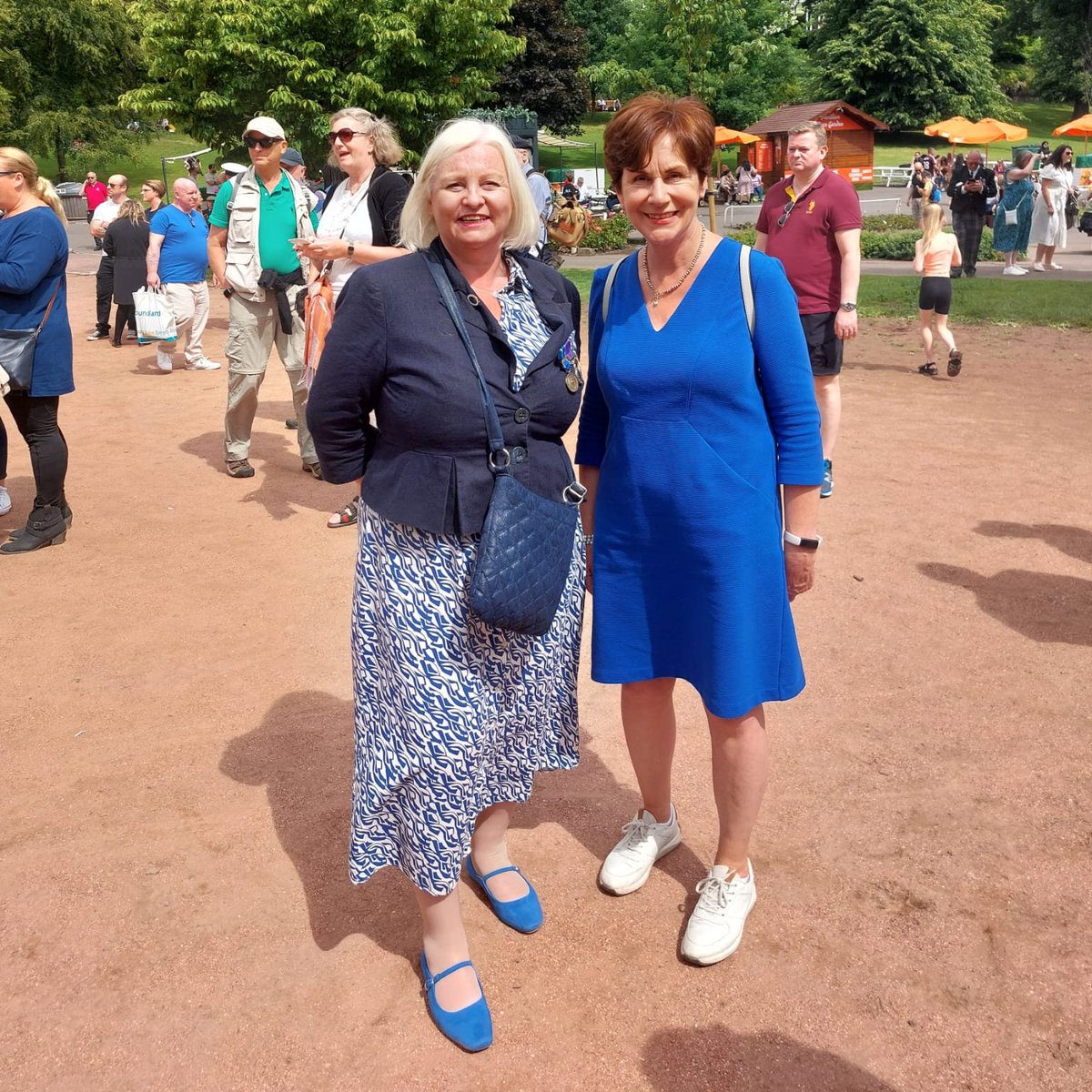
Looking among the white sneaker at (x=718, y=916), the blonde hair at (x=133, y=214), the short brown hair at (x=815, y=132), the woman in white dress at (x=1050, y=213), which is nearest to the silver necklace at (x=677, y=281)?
the white sneaker at (x=718, y=916)

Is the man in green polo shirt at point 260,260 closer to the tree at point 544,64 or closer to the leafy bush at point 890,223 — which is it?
the leafy bush at point 890,223

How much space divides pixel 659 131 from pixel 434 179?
514 millimetres

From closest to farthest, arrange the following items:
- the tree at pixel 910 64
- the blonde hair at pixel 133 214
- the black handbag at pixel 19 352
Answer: the black handbag at pixel 19 352 < the blonde hair at pixel 133 214 < the tree at pixel 910 64

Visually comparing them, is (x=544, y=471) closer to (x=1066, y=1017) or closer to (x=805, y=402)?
(x=805, y=402)

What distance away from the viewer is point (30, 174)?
18.2 ft

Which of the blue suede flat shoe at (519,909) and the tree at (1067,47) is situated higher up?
the tree at (1067,47)

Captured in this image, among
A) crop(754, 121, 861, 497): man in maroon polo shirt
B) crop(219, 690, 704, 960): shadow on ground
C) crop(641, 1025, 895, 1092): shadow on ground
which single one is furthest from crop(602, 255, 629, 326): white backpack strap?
crop(754, 121, 861, 497): man in maroon polo shirt

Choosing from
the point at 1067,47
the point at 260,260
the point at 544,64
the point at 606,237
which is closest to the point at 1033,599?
the point at 260,260

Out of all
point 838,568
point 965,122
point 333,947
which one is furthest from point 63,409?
point 965,122

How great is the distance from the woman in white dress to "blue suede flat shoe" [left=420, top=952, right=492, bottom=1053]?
17.1 metres

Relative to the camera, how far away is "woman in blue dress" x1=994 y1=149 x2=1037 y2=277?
667 inches

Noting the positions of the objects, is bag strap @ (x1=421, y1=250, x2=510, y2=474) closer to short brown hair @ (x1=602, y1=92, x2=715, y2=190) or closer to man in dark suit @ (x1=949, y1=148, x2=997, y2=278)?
short brown hair @ (x1=602, y1=92, x2=715, y2=190)

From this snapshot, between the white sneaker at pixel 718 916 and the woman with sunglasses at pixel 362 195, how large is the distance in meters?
2.98

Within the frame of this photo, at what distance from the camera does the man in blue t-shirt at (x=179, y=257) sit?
1095 centimetres
